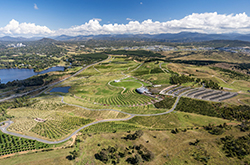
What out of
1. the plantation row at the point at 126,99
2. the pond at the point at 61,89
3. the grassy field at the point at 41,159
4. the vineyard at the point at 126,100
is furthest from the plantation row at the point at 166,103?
the pond at the point at 61,89

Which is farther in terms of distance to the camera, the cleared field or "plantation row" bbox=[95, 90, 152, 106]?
"plantation row" bbox=[95, 90, 152, 106]

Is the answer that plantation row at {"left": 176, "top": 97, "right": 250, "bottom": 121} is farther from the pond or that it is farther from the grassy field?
the pond

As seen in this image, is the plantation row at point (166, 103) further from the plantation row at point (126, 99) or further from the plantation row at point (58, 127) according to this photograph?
the plantation row at point (58, 127)

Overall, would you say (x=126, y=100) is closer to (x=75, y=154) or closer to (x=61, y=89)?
(x=75, y=154)

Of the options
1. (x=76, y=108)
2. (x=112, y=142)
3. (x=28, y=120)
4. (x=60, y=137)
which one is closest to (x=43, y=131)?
(x=60, y=137)

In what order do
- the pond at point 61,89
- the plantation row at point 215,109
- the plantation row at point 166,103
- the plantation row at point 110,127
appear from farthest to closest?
the pond at point 61,89
the plantation row at point 166,103
the plantation row at point 215,109
the plantation row at point 110,127

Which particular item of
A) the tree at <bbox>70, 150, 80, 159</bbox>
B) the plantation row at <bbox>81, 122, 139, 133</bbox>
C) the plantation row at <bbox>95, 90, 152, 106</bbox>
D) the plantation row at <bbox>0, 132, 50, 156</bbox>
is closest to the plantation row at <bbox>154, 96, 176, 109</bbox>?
the plantation row at <bbox>95, 90, 152, 106</bbox>
